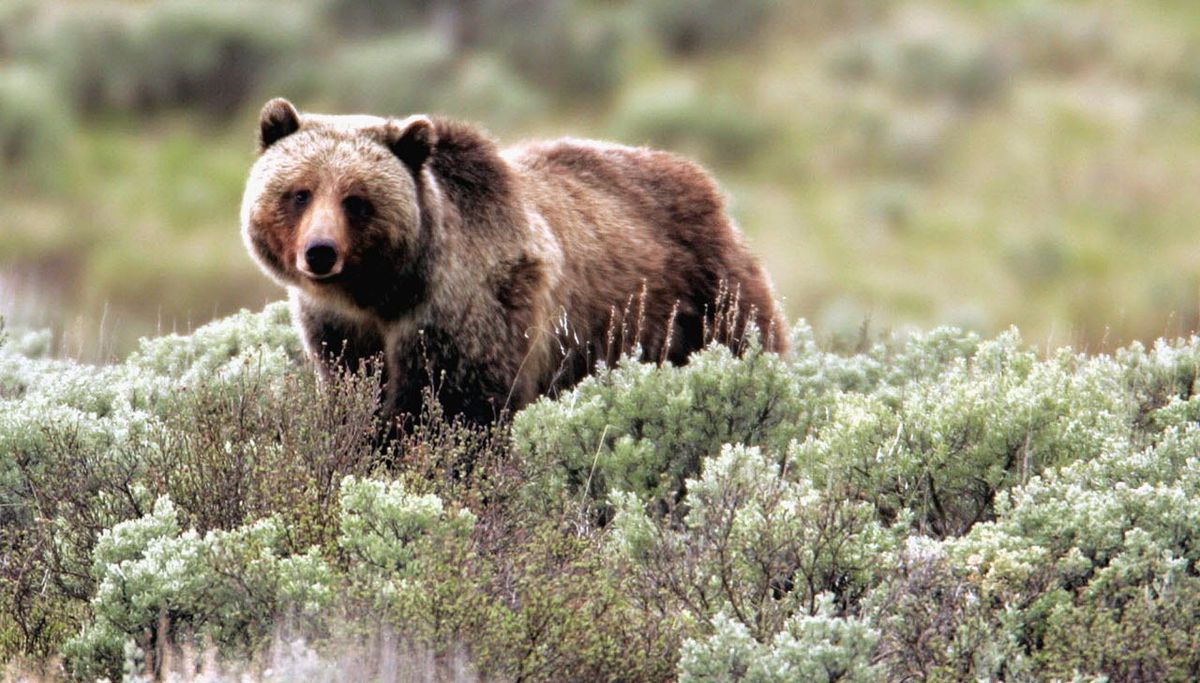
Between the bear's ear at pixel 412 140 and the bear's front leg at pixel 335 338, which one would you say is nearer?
the bear's ear at pixel 412 140

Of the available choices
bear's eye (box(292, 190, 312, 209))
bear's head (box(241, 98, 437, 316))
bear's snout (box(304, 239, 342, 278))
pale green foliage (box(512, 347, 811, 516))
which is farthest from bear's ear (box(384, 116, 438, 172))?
pale green foliage (box(512, 347, 811, 516))

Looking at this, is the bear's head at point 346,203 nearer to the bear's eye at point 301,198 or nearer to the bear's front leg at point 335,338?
the bear's eye at point 301,198

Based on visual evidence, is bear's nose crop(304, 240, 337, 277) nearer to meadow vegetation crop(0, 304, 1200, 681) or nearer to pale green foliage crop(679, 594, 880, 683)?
meadow vegetation crop(0, 304, 1200, 681)

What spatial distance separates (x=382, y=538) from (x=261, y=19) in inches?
1031

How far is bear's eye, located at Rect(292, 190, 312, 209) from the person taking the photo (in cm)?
642

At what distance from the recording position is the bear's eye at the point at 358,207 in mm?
6406

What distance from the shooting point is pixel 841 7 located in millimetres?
33844

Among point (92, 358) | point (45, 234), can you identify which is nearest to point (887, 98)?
point (45, 234)

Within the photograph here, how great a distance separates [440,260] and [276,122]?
0.84 meters

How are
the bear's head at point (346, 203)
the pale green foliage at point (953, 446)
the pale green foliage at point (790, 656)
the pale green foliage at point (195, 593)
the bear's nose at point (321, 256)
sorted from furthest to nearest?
the bear's head at point (346, 203) → the bear's nose at point (321, 256) → the pale green foliage at point (953, 446) → the pale green foliage at point (195, 593) → the pale green foliage at point (790, 656)

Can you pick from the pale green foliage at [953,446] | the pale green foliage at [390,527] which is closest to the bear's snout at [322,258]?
the pale green foliage at [390,527]

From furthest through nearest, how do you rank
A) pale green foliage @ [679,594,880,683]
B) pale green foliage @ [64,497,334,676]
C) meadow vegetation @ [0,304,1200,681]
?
pale green foliage @ [64,497,334,676] < meadow vegetation @ [0,304,1200,681] < pale green foliage @ [679,594,880,683]

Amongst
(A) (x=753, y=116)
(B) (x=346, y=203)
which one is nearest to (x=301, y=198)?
(B) (x=346, y=203)

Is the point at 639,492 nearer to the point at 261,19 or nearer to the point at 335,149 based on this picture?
the point at 335,149
